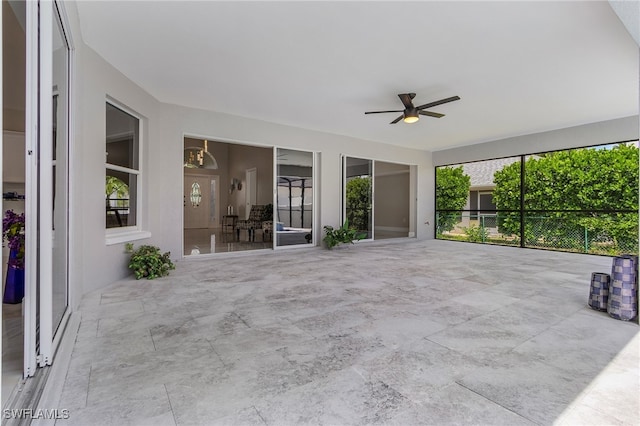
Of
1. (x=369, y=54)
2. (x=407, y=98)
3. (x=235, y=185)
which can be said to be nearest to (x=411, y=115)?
(x=407, y=98)

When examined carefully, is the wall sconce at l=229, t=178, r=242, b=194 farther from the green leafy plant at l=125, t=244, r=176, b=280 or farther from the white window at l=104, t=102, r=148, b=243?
the green leafy plant at l=125, t=244, r=176, b=280

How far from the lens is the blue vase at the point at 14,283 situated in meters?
1.63

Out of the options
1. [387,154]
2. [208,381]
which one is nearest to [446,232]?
A: [387,154]

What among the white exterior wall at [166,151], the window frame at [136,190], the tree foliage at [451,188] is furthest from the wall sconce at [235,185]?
the tree foliage at [451,188]

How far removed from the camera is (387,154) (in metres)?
7.89

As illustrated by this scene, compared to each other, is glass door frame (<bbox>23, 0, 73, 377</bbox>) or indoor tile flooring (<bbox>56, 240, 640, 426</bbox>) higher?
glass door frame (<bbox>23, 0, 73, 377</bbox>)

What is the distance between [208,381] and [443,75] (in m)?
4.06

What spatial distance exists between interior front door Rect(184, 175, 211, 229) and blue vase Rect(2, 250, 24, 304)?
9632mm

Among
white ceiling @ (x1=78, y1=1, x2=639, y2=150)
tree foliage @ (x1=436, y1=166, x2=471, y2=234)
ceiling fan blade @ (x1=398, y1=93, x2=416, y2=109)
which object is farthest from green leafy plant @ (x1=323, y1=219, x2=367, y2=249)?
tree foliage @ (x1=436, y1=166, x2=471, y2=234)

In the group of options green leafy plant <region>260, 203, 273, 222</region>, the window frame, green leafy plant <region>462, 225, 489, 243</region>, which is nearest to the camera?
the window frame

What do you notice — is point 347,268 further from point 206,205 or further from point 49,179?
point 206,205

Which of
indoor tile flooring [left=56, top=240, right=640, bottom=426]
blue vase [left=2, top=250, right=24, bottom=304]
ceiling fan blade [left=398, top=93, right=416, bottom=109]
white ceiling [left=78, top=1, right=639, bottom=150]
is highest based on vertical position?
white ceiling [left=78, top=1, right=639, bottom=150]

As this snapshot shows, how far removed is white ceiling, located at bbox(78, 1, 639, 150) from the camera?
2650 millimetres

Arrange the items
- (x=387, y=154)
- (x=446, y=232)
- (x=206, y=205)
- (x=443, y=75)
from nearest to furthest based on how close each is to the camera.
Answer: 1. (x=443, y=75)
2. (x=387, y=154)
3. (x=446, y=232)
4. (x=206, y=205)
